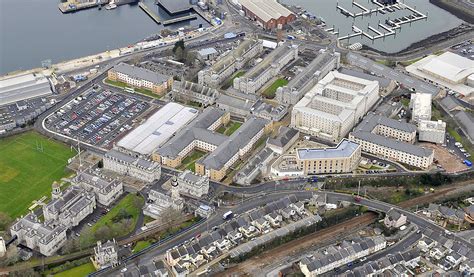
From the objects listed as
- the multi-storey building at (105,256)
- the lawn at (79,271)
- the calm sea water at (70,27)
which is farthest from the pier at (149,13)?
the lawn at (79,271)

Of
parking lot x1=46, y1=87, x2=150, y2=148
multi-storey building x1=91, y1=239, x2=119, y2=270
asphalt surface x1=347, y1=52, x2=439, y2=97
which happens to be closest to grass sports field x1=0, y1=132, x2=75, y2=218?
parking lot x1=46, y1=87, x2=150, y2=148

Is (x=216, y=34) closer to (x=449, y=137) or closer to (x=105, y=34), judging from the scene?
(x=105, y=34)

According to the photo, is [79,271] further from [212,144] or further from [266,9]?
[266,9]

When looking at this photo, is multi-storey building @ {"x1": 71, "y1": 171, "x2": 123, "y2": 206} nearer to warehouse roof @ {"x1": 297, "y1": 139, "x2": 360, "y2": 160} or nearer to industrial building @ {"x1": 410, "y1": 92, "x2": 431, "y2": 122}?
warehouse roof @ {"x1": 297, "y1": 139, "x2": 360, "y2": 160}

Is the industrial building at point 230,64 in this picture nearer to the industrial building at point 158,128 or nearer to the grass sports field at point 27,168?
the industrial building at point 158,128

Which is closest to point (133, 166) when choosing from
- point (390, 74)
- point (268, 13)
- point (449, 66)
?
point (390, 74)

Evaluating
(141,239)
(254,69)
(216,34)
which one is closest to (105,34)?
(216,34)

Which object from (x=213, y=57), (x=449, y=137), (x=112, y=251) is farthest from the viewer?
(x=213, y=57)
